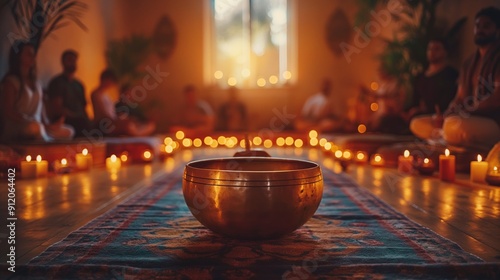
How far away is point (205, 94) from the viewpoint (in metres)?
8.40

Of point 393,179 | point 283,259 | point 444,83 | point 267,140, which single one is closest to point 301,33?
point 267,140

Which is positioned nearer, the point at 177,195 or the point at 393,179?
the point at 177,195

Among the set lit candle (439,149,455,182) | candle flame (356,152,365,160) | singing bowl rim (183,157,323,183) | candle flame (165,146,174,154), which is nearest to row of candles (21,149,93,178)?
candle flame (165,146,174,154)

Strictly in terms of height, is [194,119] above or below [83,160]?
above

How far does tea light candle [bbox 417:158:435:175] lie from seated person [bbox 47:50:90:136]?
3284mm

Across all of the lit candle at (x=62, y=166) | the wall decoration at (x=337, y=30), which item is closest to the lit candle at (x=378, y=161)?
the lit candle at (x=62, y=166)

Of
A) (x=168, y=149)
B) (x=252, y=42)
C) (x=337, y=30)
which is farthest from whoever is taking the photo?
(x=252, y=42)

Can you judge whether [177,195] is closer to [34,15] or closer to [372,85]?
[34,15]

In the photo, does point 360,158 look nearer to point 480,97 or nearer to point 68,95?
point 480,97

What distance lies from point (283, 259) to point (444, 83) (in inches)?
146

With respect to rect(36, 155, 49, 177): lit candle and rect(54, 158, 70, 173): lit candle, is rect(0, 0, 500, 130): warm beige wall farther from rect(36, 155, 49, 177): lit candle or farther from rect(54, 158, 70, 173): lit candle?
rect(36, 155, 49, 177): lit candle

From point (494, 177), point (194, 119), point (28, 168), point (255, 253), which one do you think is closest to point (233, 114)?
point (194, 119)

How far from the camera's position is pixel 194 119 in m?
7.23

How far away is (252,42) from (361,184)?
5.91m
